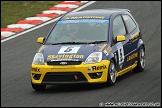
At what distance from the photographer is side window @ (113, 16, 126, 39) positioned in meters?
13.6

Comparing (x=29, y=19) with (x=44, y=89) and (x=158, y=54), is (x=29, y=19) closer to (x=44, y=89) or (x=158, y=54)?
(x=158, y=54)

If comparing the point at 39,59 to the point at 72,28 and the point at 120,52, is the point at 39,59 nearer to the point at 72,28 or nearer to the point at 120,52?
the point at 72,28

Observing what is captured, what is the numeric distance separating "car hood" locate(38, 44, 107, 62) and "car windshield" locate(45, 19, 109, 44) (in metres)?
0.31

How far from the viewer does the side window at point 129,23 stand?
14.4 metres

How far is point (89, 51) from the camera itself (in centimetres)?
1254

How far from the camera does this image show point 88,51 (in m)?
12.5

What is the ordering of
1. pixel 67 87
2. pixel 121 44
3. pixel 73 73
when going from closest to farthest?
pixel 73 73 → pixel 67 87 → pixel 121 44

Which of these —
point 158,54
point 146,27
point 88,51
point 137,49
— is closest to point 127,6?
point 146,27

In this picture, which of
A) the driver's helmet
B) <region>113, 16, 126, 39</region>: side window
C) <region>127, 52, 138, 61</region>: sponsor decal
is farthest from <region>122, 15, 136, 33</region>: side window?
the driver's helmet

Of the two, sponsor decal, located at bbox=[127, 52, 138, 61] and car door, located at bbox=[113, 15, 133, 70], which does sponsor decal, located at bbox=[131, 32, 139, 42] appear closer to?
car door, located at bbox=[113, 15, 133, 70]

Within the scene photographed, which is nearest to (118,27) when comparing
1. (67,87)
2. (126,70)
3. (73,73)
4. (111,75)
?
(126,70)

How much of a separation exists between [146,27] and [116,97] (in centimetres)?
1015

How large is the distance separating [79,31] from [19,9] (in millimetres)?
11645

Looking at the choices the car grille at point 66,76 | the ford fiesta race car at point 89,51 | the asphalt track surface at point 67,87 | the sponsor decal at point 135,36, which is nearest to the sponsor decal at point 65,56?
the ford fiesta race car at point 89,51
